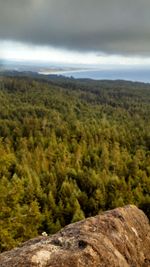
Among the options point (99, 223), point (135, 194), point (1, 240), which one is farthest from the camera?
point (135, 194)

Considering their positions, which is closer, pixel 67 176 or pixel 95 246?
pixel 95 246

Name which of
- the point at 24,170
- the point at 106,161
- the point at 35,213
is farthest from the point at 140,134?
the point at 35,213

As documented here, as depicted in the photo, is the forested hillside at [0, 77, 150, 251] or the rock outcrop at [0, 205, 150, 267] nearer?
the rock outcrop at [0, 205, 150, 267]

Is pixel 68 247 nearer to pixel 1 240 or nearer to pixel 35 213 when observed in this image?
pixel 1 240

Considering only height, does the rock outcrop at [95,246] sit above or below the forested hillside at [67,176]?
above

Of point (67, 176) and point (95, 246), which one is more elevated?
point (95, 246)

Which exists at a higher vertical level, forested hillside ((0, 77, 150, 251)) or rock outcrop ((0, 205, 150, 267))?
rock outcrop ((0, 205, 150, 267))

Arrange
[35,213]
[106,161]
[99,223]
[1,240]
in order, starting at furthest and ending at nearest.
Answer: [106,161] < [35,213] < [1,240] < [99,223]

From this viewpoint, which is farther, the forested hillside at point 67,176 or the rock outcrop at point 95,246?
the forested hillside at point 67,176
